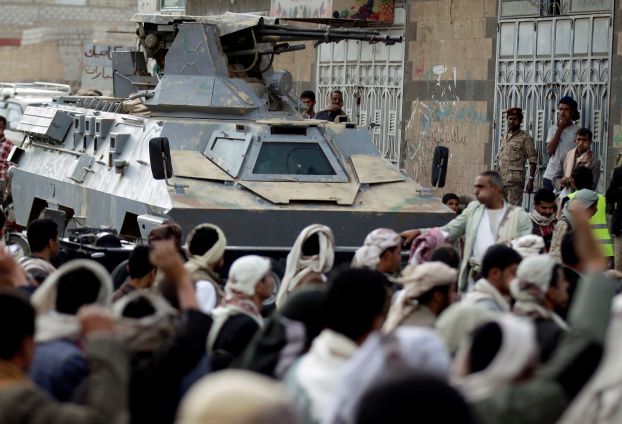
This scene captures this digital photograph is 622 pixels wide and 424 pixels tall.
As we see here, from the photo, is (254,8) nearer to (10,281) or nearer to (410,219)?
(410,219)

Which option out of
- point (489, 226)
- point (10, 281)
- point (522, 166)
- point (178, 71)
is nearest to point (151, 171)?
point (178, 71)

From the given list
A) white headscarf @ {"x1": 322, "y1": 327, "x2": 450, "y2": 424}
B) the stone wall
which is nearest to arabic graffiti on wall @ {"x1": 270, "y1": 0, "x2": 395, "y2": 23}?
white headscarf @ {"x1": 322, "y1": 327, "x2": 450, "y2": 424}

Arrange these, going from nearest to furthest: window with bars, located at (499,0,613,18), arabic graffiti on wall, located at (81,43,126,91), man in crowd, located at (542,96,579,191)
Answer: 1. man in crowd, located at (542,96,579,191)
2. window with bars, located at (499,0,613,18)
3. arabic graffiti on wall, located at (81,43,126,91)

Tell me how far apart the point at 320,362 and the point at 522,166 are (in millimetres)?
A: 11844

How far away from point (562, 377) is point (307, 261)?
152 inches

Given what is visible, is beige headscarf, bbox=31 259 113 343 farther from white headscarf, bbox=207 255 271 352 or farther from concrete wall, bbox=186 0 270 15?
concrete wall, bbox=186 0 270 15

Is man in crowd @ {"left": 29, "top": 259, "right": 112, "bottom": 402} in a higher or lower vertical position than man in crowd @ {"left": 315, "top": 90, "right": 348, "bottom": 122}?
lower

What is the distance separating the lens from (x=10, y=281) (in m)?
6.37

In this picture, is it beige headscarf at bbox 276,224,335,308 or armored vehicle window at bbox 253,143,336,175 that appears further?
armored vehicle window at bbox 253,143,336,175

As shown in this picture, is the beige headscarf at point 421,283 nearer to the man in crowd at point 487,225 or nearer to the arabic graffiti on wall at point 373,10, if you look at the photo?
the man in crowd at point 487,225

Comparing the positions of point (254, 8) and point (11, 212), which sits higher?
point (254, 8)

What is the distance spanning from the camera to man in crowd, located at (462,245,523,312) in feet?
22.9

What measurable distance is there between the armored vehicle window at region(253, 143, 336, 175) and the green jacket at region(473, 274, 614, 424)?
7.72 meters

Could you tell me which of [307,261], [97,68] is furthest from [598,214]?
[97,68]
